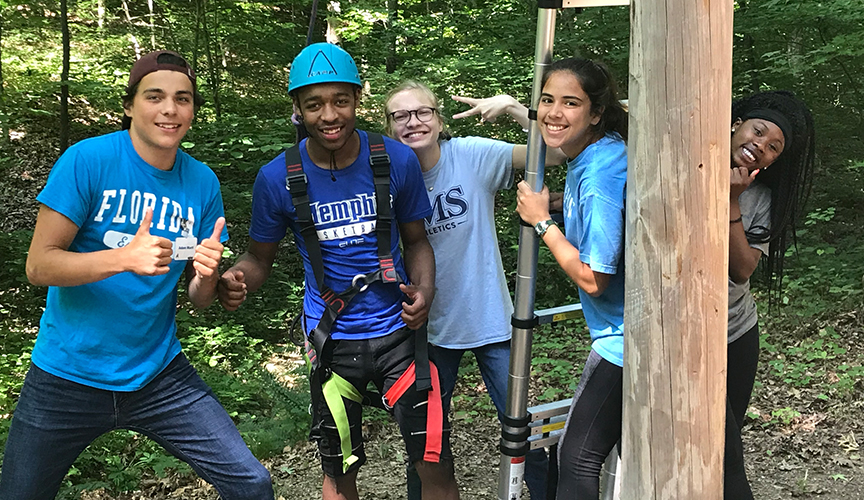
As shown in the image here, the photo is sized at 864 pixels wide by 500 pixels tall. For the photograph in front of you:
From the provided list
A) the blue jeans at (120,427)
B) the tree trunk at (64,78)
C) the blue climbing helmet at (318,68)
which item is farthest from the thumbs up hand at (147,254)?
the tree trunk at (64,78)

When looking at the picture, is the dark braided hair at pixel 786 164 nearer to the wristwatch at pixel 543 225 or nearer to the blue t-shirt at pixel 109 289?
the wristwatch at pixel 543 225

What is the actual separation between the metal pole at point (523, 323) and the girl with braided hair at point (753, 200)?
722 mm

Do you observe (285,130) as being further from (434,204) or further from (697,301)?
(697,301)

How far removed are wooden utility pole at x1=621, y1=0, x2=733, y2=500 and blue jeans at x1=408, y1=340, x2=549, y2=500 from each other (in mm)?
917

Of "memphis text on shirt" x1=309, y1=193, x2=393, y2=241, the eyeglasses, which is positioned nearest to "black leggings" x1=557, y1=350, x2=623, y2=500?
"memphis text on shirt" x1=309, y1=193, x2=393, y2=241

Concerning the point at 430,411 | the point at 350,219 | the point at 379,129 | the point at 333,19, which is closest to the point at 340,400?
the point at 430,411

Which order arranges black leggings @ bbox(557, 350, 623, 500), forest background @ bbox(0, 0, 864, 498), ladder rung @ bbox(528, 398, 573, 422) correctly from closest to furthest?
black leggings @ bbox(557, 350, 623, 500) → ladder rung @ bbox(528, 398, 573, 422) → forest background @ bbox(0, 0, 864, 498)

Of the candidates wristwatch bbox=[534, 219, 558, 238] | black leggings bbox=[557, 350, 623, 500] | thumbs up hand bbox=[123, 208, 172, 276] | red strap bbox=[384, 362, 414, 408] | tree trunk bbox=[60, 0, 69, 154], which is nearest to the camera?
thumbs up hand bbox=[123, 208, 172, 276]

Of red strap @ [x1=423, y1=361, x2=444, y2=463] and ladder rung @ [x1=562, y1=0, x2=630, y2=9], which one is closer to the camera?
ladder rung @ [x1=562, y1=0, x2=630, y2=9]

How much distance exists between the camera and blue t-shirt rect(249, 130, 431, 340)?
2680 mm

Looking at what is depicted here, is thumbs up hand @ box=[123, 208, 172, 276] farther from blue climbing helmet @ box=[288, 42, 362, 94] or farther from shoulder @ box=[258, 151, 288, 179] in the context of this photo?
blue climbing helmet @ box=[288, 42, 362, 94]

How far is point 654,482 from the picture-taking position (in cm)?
215

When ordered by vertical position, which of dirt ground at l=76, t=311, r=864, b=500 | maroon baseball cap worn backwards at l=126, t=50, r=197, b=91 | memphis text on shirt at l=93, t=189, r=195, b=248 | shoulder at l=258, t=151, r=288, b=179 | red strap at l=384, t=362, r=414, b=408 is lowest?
dirt ground at l=76, t=311, r=864, b=500

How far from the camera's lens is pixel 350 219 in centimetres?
268
